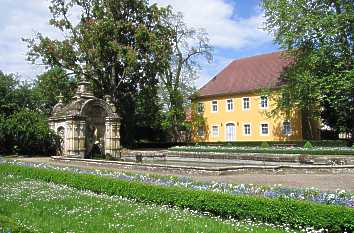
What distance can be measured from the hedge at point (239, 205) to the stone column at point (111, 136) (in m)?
18.0

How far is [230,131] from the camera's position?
49250 mm

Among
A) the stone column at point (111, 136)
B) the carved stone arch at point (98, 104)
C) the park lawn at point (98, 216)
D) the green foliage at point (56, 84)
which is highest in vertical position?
the green foliage at point (56, 84)

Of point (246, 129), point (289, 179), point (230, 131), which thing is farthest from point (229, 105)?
point (289, 179)

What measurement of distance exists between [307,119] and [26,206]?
126 feet

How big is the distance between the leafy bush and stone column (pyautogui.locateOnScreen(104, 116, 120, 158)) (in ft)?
11.9

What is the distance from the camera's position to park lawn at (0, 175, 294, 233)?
7.41 meters

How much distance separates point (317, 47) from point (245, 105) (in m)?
15.5

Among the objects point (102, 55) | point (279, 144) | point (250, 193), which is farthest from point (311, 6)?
point (250, 193)

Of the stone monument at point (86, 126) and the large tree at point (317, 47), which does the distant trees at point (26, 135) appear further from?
the large tree at point (317, 47)

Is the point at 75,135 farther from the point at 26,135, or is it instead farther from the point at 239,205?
the point at 239,205

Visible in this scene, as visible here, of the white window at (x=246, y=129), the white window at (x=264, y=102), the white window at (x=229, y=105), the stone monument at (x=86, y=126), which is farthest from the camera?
the white window at (x=229, y=105)

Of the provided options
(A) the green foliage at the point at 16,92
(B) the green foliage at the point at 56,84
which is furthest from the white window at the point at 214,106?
(A) the green foliage at the point at 16,92

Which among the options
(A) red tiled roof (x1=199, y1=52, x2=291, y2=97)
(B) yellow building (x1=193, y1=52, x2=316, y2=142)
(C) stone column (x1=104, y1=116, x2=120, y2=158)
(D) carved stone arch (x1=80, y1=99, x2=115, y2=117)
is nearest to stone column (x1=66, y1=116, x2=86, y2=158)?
(D) carved stone arch (x1=80, y1=99, x2=115, y2=117)

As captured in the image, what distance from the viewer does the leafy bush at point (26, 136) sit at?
30.3 meters
